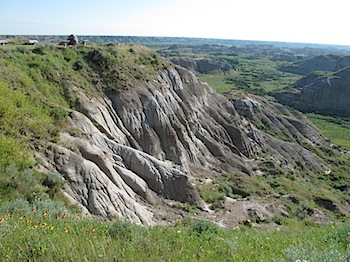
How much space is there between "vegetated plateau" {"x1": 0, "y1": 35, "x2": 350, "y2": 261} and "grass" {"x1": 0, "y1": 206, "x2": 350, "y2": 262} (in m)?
0.03

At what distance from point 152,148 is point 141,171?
20.9 ft

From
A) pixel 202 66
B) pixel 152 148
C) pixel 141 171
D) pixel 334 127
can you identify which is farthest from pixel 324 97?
pixel 141 171

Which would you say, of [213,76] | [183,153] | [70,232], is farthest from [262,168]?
[213,76]

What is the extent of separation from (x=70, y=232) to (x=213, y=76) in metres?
145

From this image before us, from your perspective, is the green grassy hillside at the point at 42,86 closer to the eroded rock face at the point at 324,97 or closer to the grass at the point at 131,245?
the grass at the point at 131,245

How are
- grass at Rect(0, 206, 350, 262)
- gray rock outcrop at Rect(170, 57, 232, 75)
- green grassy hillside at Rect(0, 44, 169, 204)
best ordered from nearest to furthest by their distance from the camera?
grass at Rect(0, 206, 350, 262)
green grassy hillside at Rect(0, 44, 169, 204)
gray rock outcrop at Rect(170, 57, 232, 75)

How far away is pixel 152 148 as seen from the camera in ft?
85.8

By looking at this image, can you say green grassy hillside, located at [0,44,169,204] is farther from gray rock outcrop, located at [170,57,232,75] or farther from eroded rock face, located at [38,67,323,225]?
gray rock outcrop, located at [170,57,232,75]

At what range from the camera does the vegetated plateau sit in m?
5.99

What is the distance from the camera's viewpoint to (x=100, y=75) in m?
27.5

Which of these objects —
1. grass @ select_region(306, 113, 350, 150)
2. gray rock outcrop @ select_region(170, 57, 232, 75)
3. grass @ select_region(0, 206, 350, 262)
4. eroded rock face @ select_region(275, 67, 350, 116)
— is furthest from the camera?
gray rock outcrop @ select_region(170, 57, 232, 75)

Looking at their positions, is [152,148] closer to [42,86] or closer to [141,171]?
[141,171]

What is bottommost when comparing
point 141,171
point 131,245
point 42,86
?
point 141,171

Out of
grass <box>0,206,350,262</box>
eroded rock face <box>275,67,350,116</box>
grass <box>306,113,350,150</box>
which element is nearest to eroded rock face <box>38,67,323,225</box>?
grass <box>0,206,350,262</box>
